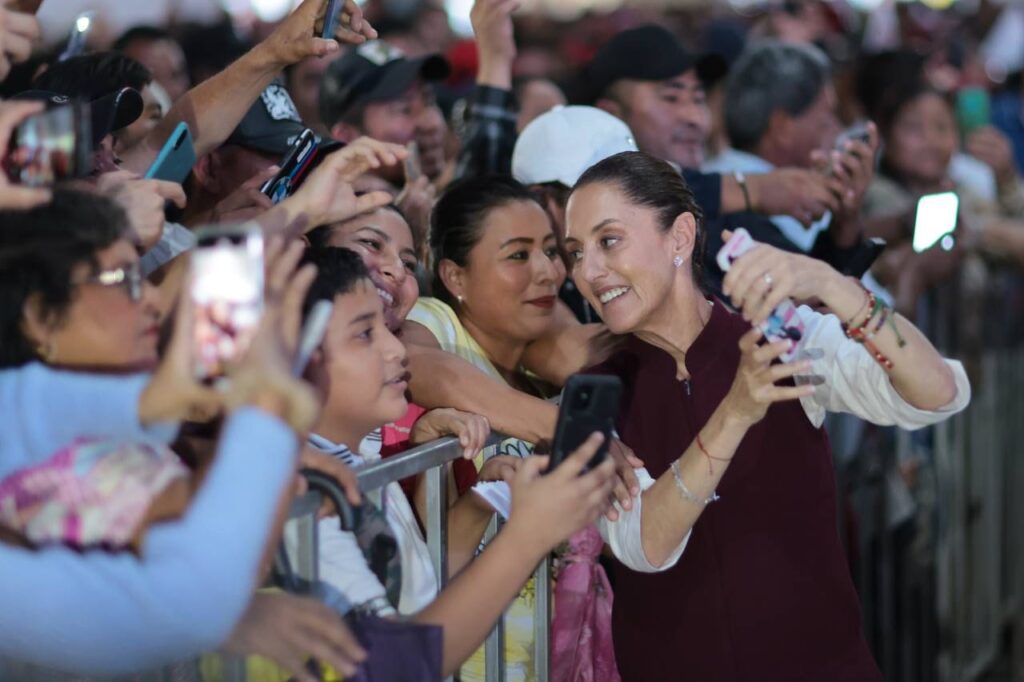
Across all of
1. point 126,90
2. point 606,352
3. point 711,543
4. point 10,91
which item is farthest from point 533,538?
point 10,91

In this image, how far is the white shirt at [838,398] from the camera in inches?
113

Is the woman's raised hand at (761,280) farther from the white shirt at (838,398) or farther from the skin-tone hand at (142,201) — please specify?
the skin-tone hand at (142,201)

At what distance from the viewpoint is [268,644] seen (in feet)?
6.52

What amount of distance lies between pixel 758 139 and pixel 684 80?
50 cm

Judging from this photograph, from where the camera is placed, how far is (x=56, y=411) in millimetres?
1938

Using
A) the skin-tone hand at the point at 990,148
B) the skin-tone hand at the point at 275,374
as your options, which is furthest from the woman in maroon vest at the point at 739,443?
the skin-tone hand at the point at 990,148

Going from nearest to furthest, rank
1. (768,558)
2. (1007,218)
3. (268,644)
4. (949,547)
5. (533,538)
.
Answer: (268,644) → (533,538) → (768,558) → (949,547) → (1007,218)

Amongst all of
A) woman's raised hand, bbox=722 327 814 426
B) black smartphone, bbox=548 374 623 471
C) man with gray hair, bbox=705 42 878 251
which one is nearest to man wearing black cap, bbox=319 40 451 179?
man with gray hair, bbox=705 42 878 251

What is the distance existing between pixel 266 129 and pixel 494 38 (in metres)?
1.03

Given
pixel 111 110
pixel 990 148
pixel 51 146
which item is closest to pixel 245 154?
pixel 111 110

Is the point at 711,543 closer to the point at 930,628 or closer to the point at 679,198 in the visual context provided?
the point at 679,198

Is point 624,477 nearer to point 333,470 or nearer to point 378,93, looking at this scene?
point 333,470

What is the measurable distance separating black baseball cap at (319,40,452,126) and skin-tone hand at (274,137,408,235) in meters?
2.27

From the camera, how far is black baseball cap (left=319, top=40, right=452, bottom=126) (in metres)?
4.90
